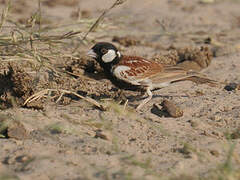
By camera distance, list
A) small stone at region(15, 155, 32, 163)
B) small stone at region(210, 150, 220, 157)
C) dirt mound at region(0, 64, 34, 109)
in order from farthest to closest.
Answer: dirt mound at region(0, 64, 34, 109)
small stone at region(210, 150, 220, 157)
small stone at region(15, 155, 32, 163)

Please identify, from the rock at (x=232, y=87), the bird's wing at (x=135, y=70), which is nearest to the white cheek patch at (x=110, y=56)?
the bird's wing at (x=135, y=70)

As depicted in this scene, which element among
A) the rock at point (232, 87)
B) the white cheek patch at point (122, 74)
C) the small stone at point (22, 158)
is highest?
the white cheek patch at point (122, 74)

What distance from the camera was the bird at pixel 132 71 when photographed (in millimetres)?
5234

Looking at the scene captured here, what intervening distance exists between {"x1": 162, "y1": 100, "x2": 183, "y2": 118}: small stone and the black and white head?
796mm

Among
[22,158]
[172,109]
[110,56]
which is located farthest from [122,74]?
[22,158]

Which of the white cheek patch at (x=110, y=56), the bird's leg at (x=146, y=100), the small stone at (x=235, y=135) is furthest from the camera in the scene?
the white cheek patch at (x=110, y=56)

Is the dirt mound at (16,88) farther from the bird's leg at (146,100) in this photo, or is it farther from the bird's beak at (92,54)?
the bird's leg at (146,100)

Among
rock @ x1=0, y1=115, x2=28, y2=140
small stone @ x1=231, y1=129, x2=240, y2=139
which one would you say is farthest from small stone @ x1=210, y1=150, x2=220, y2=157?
rock @ x1=0, y1=115, x2=28, y2=140

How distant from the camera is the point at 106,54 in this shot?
5.34 m

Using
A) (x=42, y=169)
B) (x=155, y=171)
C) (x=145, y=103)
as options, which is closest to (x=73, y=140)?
(x=42, y=169)

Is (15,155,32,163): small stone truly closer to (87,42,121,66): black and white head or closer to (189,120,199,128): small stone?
Result: (189,120,199,128): small stone

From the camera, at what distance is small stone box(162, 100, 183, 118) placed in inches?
194

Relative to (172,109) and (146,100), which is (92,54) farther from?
(172,109)

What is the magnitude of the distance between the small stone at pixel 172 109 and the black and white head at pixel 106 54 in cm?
80
